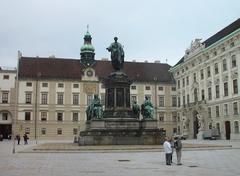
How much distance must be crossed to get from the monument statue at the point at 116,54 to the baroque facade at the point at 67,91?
42.0 meters

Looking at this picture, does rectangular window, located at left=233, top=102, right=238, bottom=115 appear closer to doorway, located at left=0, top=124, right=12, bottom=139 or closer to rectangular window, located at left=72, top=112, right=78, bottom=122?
rectangular window, located at left=72, top=112, right=78, bottom=122

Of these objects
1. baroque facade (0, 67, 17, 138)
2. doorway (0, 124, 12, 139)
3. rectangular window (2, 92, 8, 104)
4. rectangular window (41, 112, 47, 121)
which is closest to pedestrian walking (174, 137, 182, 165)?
rectangular window (41, 112, 47, 121)

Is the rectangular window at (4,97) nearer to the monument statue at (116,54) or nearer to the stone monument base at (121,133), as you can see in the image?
the monument statue at (116,54)

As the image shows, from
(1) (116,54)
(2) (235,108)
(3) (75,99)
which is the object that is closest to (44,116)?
(3) (75,99)

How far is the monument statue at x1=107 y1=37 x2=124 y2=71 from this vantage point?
3494cm

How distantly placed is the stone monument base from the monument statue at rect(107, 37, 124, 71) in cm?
562

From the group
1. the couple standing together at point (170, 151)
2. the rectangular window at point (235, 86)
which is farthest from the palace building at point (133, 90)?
the couple standing together at point (170, 151)

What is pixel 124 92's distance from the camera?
33500 mm

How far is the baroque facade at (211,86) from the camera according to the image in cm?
5594

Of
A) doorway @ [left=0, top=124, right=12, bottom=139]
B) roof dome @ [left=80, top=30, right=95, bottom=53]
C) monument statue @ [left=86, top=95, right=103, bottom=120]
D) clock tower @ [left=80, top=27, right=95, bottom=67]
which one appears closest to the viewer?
monument statue @ [left=86, top=95, right=103, bottom=120]

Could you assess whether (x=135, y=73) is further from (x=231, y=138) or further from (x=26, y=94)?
(x=231, y=138)

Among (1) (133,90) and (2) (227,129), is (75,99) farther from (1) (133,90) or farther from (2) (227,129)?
(2) (227,129)

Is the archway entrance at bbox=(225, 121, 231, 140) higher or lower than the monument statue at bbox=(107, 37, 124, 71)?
lower

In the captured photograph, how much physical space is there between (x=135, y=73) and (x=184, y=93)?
1316cm
